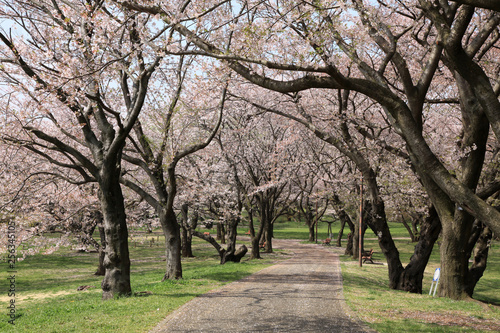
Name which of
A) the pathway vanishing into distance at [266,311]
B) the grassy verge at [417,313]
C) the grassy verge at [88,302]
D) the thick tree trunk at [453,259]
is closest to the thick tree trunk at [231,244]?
the grassy verge at [88,302]

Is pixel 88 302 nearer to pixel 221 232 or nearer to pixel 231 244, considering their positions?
pixel 231 244

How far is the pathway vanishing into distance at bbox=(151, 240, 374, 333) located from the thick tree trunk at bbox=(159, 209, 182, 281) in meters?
2.61

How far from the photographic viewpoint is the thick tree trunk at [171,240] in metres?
14.5

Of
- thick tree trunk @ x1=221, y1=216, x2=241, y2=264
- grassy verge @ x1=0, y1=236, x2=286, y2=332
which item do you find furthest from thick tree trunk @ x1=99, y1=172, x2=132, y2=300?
thick tree trunk @ x1=221, y1=216, x2=241, y2=264

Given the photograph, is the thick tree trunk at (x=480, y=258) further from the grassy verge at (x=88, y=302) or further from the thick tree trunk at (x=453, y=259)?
the grassy verge at (x=88, y=302)

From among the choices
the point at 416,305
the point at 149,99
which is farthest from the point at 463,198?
the point at 149,99

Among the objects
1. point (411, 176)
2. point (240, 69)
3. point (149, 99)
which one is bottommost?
point (411, 176)

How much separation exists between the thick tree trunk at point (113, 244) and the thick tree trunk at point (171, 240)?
3.33 meters

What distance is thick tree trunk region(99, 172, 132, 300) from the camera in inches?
427

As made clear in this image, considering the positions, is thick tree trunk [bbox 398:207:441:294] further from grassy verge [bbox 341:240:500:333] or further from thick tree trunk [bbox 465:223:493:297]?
grassy verge [bbox 341:240:500:333]

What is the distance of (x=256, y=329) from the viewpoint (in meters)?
7.60

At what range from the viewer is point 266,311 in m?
9.14

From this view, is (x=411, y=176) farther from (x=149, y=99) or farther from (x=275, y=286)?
(x=149, y=99)

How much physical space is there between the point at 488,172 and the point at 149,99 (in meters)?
14.5
